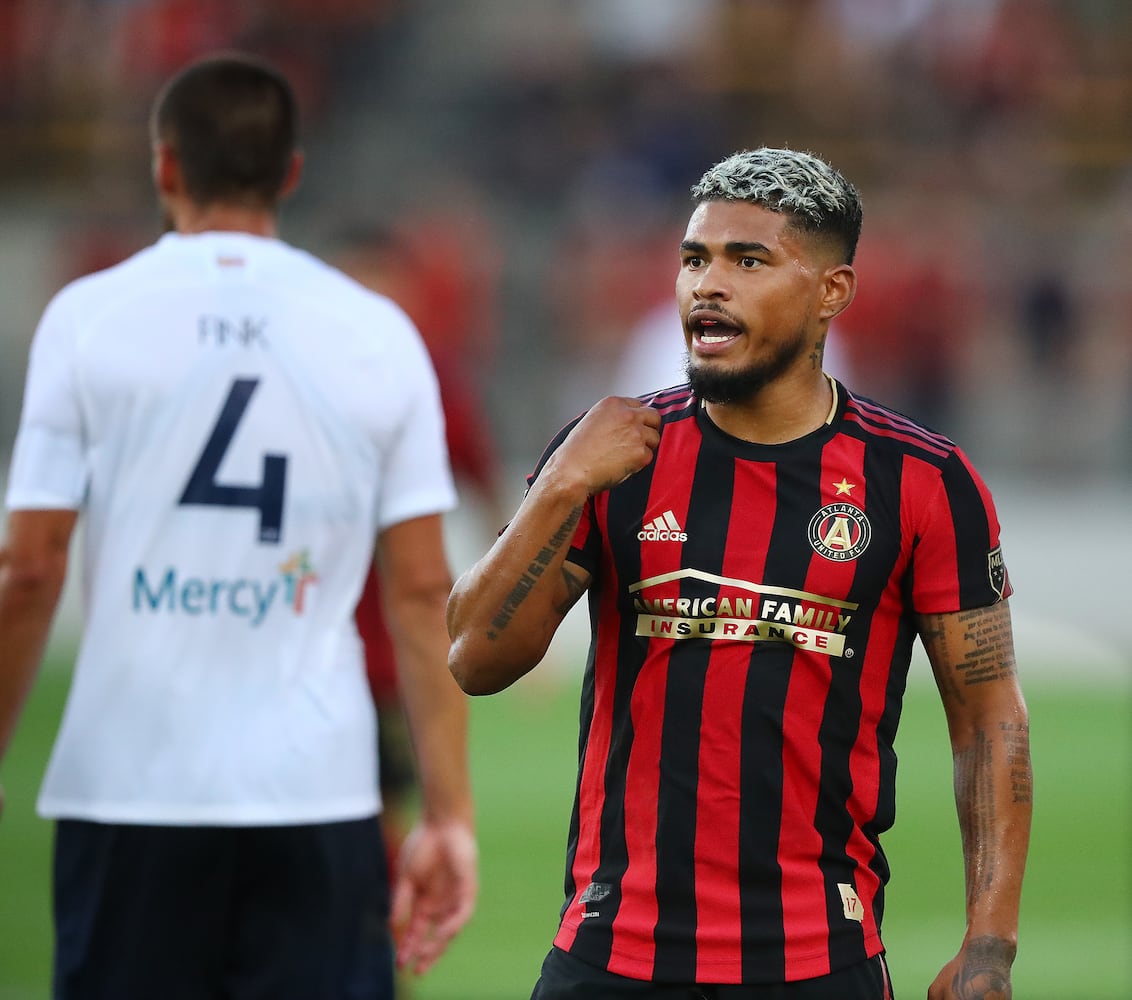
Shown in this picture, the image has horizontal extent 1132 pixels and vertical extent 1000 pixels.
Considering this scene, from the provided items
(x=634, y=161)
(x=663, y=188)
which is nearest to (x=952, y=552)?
(x=663, y=188)

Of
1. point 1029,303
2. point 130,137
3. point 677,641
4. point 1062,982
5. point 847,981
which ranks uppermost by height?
point 130,137

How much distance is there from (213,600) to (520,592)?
A: 90cm

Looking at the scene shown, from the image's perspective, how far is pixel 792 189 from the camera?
2990mm

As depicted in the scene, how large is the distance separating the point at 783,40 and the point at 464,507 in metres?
7.77

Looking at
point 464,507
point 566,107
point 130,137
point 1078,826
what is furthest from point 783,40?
point 1078,826

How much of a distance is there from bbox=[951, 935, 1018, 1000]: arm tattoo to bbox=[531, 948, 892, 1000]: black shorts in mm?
131

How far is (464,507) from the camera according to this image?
12188 mm

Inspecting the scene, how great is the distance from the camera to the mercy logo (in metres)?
3.55

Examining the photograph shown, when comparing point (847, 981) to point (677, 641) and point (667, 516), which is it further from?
point (667, 516)

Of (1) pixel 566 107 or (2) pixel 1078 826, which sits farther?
(1) pixel 566 107

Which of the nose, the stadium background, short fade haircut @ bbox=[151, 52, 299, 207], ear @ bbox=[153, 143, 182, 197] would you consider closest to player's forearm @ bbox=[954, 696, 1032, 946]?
the nose

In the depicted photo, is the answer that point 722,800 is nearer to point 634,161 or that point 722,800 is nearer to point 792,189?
point 792,189

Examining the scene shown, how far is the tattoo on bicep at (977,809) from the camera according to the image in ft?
9.53

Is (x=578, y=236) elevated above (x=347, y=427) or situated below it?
above
